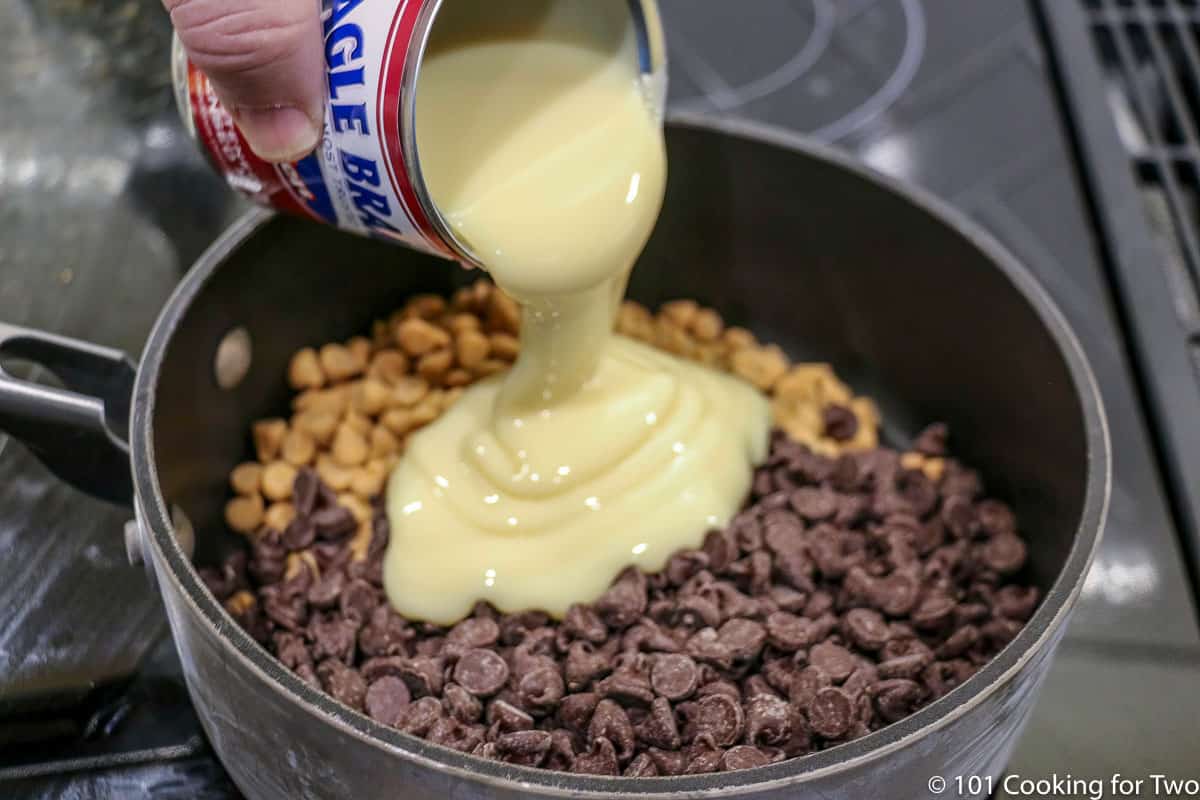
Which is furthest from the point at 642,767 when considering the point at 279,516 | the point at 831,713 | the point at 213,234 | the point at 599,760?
the point at 213,234

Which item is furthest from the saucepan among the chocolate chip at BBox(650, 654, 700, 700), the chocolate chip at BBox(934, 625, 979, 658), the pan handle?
the chocolate chip at BBox(650, 654, 700, 700)

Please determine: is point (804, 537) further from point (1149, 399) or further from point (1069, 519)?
point (1149, 399)

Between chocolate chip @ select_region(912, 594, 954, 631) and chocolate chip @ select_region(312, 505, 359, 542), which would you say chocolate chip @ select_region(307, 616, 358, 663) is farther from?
chocolate chip @ select_region(912, 594, 954, 631)

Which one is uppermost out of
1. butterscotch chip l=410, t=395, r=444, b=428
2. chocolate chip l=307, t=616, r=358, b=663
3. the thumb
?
the thumb

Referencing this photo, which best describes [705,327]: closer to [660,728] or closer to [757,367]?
[757,367]

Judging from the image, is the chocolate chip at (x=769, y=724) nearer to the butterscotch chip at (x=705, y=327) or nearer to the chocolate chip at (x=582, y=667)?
the chocolate chip at (x=582, y=667)

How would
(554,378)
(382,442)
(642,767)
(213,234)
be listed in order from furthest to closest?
(213,234)
(382,442)
(554,378)
(642,767)

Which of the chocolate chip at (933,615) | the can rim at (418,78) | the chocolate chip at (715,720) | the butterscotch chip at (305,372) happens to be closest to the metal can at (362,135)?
the can rim at (418,78)
